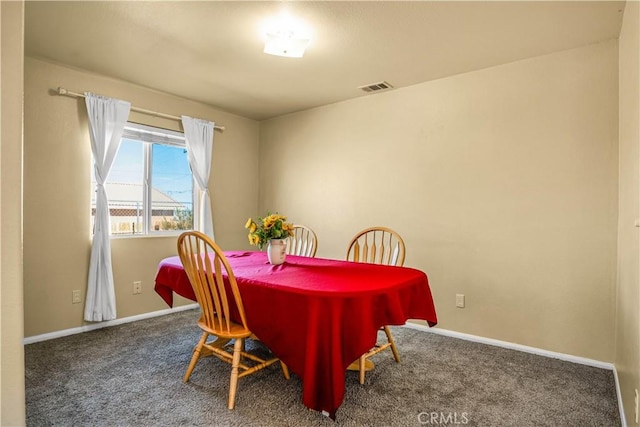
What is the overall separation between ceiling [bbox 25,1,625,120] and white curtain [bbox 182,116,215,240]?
59 cm

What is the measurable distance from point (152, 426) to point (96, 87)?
295 centimetres

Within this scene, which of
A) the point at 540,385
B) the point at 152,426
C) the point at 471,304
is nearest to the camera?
the point at 152,426

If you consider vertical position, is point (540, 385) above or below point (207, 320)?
below

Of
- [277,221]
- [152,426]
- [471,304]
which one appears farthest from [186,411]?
[471,304]

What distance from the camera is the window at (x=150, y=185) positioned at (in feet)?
11.2

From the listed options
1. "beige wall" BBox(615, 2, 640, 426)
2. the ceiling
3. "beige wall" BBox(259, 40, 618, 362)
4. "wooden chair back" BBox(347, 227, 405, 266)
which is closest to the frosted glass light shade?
the ceiling

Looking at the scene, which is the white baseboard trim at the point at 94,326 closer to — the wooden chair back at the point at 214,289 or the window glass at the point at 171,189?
the window glass at the point at 171,189

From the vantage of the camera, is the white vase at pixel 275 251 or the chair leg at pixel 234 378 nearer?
the chair leg at pixel 234 378

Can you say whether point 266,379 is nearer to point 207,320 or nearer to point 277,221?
point 207,320

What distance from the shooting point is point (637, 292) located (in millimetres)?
1422

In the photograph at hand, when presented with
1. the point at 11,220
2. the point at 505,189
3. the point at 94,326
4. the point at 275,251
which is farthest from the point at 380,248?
the point at 94,326

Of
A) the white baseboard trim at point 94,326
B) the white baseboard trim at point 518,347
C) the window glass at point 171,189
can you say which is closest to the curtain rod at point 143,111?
the window glass at point 171,189

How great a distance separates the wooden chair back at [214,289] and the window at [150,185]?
184 cm

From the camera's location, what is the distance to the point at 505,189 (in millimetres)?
2844
